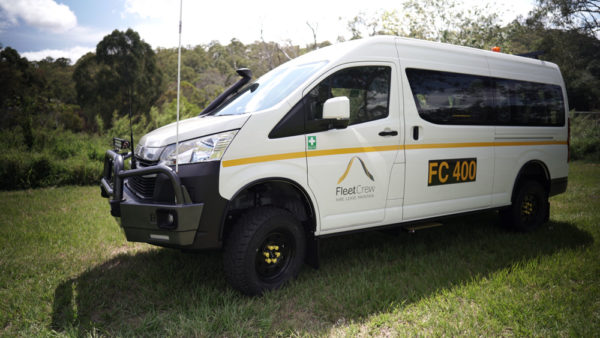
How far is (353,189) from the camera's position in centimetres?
381

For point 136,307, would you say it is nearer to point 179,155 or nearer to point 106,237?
point 179,155

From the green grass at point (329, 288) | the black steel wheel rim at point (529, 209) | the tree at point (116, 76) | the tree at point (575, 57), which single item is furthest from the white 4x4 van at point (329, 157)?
the tree at point (116, 76)

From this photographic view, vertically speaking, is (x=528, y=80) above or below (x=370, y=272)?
above

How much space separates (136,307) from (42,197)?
505 centimetres

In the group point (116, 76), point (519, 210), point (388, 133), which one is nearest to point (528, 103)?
point (519, 210)

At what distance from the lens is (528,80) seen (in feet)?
18.1

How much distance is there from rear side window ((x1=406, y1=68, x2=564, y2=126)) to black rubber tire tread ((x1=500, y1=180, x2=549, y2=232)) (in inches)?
33.4

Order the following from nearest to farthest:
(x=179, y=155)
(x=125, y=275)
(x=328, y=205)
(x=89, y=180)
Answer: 1. (x=179, y=155)
2. (x=328, y=205)
3. (x=125, y=275)
4. (x=89, y=180)

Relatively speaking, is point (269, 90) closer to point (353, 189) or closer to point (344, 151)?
Answer: point (344, 151)

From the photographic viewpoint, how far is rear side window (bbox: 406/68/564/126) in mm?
4406

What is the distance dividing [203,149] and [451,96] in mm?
2904

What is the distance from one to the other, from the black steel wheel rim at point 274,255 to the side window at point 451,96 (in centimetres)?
195

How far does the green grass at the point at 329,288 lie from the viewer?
3061mm

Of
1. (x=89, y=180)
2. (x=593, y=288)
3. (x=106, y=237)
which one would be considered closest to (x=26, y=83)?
(x=89, y=180)
